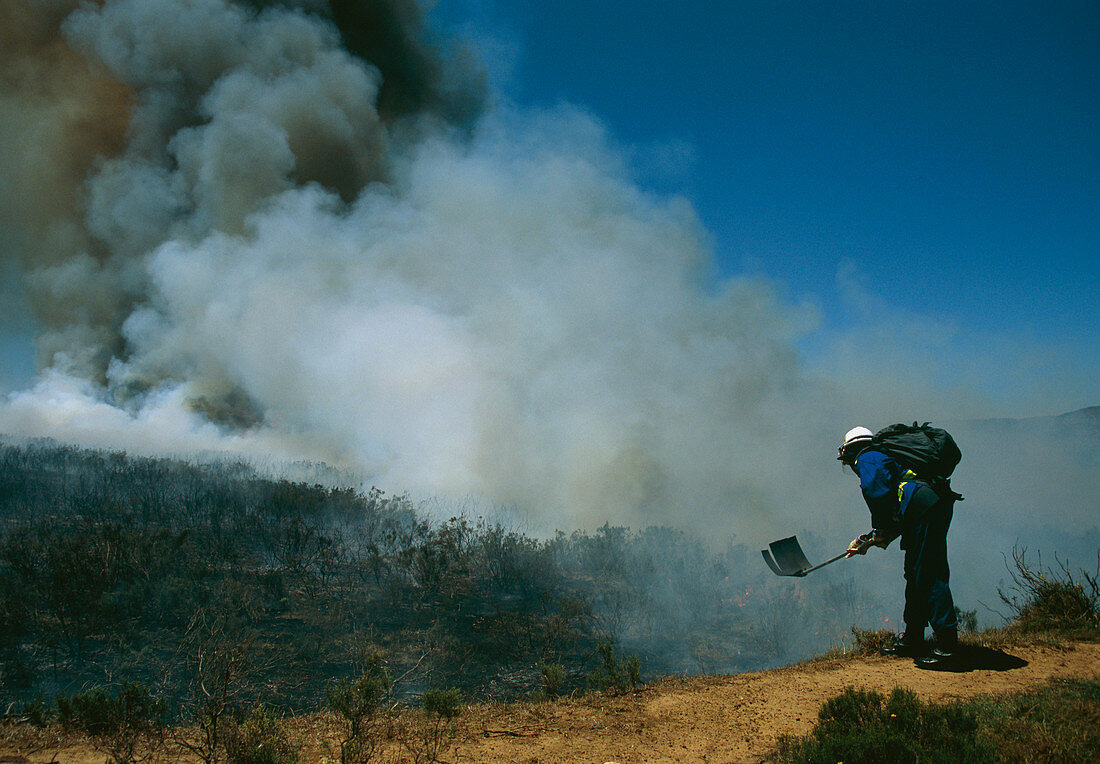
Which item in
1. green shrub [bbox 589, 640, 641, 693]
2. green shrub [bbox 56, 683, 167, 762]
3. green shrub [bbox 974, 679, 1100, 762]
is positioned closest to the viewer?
green shrub [bbox 974, 679, 1100, 762]

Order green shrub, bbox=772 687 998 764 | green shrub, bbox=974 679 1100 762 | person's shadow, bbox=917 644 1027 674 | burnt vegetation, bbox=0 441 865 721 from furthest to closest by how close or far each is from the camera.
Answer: burnt vegetation, bbox=0 441 865 721
person's shadow, bbox=917 644 1027 674
green shrub, bbox=772 687 998 764
green shrub, bbox=974 679 1100 762

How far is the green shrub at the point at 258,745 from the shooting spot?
3.48m

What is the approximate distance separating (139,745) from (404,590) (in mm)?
11488

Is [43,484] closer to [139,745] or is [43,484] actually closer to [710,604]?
[139,745]

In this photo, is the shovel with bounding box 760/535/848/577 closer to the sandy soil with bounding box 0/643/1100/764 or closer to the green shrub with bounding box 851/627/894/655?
the green shrub with bounding box 851/627/894/655

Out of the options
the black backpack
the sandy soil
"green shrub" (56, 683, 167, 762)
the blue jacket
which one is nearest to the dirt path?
the sandy soil

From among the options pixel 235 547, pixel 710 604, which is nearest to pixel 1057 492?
pixel 710 604

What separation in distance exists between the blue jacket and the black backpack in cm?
8

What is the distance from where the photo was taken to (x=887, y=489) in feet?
15.7

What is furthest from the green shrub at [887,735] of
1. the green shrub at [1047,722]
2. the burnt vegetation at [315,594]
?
the burnt vegetation at [315,594]

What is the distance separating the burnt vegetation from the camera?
9.67 meters

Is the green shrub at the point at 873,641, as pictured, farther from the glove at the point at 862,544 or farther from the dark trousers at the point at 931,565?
the glove at the point at 862,544

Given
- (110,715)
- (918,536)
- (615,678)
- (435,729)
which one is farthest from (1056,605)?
(110,715)

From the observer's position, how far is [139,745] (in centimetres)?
412
